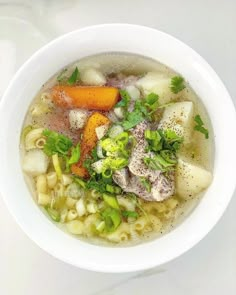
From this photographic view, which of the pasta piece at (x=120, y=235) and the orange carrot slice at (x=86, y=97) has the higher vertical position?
the orange carrot slice at (x=86, y=97)

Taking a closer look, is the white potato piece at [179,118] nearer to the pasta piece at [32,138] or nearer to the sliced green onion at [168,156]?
the sliced green onion at [168,156]

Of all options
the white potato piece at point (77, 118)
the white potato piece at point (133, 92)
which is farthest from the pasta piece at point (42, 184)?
the white potato piece at point (133, 92)

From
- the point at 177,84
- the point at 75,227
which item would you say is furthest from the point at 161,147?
the point at 75,227

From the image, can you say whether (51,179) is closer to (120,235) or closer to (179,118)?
(120,235)

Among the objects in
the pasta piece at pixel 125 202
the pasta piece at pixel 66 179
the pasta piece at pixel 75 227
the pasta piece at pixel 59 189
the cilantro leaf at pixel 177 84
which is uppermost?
the cilantro leaf at pixel 177 84

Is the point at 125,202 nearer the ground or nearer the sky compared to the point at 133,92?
nearer the ground

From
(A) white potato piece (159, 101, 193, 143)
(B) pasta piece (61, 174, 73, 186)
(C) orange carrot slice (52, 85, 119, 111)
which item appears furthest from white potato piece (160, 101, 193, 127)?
(B) pasta piece (61, 174, 73, 186)

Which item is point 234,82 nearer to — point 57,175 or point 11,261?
point 57,175

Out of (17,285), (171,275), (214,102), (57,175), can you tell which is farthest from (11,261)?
(214,102)
